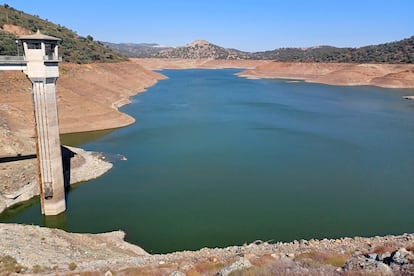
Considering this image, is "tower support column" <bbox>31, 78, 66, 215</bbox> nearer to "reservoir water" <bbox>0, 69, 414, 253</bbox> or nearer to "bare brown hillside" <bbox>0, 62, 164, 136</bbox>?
"reservoir water" <bbox>0, 69, 414, 253</bbox>

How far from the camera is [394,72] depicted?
89.4 meters

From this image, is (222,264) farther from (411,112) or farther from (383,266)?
(411,112)

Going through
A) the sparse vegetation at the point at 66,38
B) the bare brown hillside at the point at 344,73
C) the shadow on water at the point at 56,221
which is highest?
the sparse vegetation at the point at 66,38

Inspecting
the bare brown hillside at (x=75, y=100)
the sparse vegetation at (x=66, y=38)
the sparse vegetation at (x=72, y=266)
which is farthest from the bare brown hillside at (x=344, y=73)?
the sparse vegetation at (x=72, y=266)

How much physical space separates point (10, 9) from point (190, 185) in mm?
64250

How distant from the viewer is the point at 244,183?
23125 millimetres

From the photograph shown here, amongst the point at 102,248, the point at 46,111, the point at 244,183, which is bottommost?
the point at 244,183

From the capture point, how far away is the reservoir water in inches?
687

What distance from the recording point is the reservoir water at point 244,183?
687 inches

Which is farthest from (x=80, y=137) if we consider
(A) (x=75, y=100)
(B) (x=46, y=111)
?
(B) (x=46, y=111)

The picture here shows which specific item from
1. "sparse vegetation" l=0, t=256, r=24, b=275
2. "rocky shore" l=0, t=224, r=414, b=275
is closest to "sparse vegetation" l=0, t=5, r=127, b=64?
"rocky shore" l=0, t=224, r=414, b=275

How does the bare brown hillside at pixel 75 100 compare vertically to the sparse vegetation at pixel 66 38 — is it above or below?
below

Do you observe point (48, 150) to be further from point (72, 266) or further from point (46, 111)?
point (72, 266)

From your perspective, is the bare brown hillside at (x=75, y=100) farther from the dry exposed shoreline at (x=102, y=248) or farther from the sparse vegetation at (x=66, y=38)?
the sparse vegetation at (x=66, y=38)
